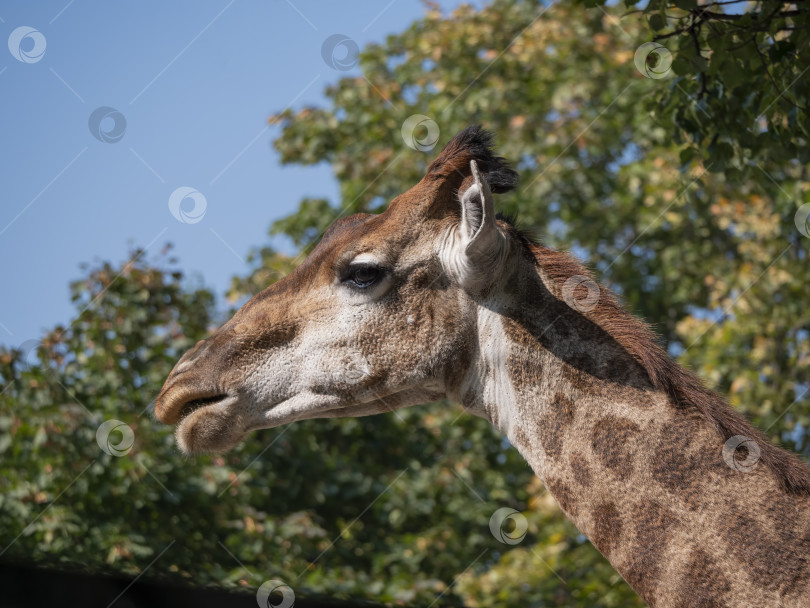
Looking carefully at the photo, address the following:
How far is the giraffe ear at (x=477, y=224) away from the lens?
10.7 ft

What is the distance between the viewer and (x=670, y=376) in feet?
10.7

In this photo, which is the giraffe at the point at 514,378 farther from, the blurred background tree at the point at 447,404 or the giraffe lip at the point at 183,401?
the blurred background tree at the point at 447,404

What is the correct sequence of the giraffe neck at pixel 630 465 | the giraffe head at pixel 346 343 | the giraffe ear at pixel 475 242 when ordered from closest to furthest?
the giraffe neck at pixel 630 465, the giraffe ear at pixel 475 242, the giraffe head at pixel 346 343

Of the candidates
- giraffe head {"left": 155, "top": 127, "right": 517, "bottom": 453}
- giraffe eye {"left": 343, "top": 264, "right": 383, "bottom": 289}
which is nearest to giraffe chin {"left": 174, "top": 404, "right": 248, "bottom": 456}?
giraffe head {"left": 155, "top": 127, "right": 517, "bottom": 453}

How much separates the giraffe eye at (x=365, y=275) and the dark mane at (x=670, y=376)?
0.66m

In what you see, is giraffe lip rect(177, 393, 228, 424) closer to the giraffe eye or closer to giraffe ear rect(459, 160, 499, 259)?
the giraffe eye

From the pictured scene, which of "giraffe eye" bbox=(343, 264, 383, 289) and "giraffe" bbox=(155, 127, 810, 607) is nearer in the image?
"giraffe" bbox=(155, 127, 810, 607)

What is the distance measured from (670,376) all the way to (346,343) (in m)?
1.26

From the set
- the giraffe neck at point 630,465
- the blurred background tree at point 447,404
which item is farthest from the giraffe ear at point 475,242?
the blurred background tree at point 447,404

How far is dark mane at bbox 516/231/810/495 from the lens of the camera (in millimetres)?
3094

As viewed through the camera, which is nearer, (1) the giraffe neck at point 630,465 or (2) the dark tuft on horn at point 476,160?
(1) the giraffe neck at point 630,465

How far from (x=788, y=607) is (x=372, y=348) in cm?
173

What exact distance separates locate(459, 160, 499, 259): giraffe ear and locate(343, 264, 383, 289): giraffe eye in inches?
15.9

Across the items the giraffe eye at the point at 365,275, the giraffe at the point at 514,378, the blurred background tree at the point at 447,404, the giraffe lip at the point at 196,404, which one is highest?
the giraffe lip at the point at 196,404
